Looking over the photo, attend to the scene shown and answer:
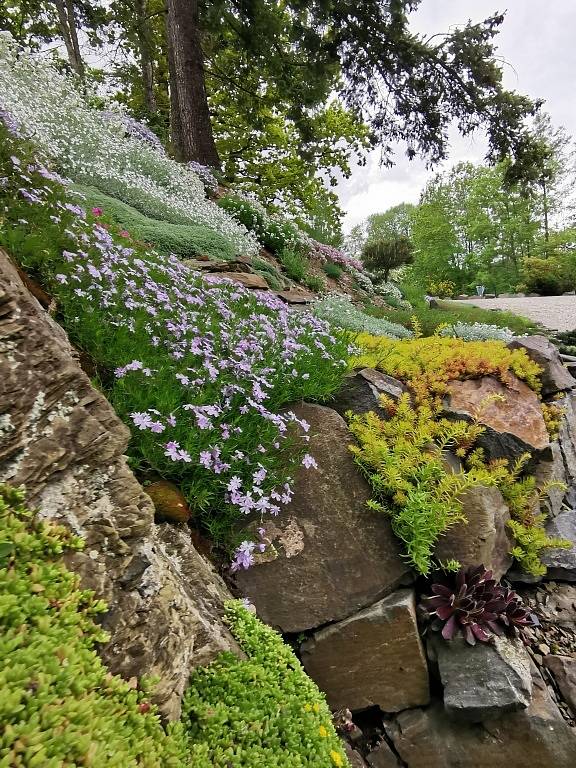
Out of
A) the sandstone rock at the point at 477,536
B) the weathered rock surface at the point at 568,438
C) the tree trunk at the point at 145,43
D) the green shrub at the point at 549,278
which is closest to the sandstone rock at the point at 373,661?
the sandstone rock at the point at 477,536

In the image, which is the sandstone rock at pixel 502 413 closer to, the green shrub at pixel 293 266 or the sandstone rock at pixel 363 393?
the sandstone rock at pixel 363 393

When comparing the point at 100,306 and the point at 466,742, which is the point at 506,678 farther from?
the point at 100,306

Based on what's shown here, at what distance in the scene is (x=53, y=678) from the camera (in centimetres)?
107

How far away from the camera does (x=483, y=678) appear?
239 cm

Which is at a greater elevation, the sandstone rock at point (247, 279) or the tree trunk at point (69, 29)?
the tree trunk at point (69, 29)

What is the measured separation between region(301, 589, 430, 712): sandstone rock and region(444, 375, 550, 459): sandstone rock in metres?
1.56

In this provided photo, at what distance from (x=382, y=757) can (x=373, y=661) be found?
490 mm

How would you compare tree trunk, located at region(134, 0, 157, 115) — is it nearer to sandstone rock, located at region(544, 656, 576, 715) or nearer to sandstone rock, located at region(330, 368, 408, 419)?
sandstone rock, located at region(330, 368, 408, 419)

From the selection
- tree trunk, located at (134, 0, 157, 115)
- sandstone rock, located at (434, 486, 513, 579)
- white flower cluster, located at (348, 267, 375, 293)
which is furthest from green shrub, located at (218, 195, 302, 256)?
sandstone rock, located at (434, 486, 513, 579)

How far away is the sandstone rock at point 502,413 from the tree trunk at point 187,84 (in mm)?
10543

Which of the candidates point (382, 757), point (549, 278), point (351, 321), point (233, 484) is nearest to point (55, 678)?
point (233, 484)

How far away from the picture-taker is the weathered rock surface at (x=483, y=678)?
2.33 metres

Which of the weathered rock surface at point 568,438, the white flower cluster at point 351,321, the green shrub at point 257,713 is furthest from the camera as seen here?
the white flower cluster at point 351,321

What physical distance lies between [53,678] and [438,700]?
240 centimetres
